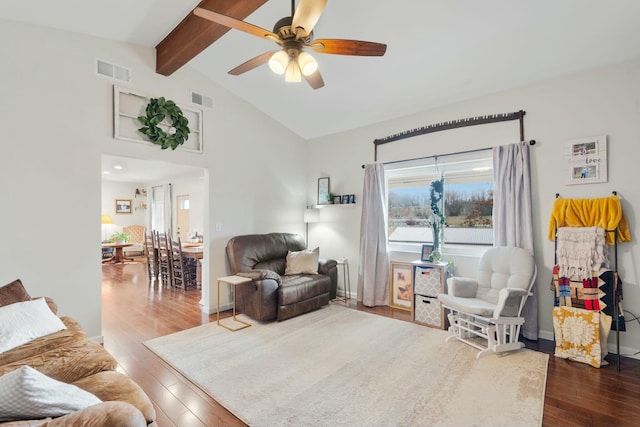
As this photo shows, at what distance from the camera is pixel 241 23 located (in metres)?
2.08

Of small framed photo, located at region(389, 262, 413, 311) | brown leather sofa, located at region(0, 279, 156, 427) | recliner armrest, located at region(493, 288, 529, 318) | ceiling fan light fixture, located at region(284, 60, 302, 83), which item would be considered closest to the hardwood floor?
small framed photo, located at region(389, 262, 413, 311)

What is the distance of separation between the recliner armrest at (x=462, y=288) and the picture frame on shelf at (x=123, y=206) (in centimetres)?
1010

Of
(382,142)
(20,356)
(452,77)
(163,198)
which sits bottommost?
(20,356)

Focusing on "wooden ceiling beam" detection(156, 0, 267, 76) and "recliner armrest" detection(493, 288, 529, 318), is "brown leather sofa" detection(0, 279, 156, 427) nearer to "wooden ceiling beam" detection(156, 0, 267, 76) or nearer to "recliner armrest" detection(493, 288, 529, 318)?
"wooden ceiling beam" detection(156, 0, 267, 76)

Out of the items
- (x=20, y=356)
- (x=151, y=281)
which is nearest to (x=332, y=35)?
(x=20, y=356)

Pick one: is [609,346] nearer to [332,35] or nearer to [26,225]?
[332,35]

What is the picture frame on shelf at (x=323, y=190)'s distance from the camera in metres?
5.38

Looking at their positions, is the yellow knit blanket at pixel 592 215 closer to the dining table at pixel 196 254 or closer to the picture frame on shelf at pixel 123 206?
the dining table at pixel 196 254

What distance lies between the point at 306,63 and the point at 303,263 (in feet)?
9.75

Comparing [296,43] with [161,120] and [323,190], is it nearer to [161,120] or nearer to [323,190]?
[161,120]

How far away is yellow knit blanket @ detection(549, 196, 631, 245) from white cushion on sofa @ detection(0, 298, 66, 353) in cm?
456

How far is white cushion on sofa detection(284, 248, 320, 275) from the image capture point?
4582 millimetres

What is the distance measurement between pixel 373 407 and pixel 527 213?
2661 millimetres

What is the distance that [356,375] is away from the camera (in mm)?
2611
